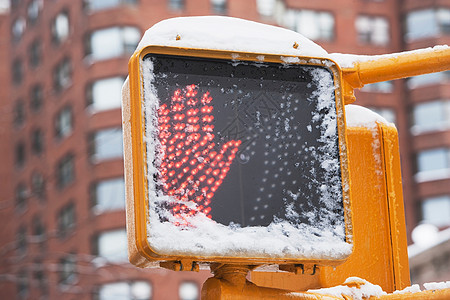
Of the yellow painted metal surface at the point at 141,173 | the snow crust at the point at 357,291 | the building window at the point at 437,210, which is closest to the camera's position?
the yellow painted metal surface at the point at 141,173

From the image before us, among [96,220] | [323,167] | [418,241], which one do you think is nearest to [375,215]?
[323,167]

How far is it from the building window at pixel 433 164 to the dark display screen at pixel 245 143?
50795mm

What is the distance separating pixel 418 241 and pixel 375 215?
2372 centimetres

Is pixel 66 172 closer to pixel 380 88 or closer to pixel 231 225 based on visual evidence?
pixel 380 88

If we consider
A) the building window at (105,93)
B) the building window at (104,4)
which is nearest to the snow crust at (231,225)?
the building window at (105,93)

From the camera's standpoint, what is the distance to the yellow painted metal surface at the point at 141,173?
9.00 feet

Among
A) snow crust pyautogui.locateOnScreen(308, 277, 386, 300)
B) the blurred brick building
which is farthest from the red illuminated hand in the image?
the blurred brick building

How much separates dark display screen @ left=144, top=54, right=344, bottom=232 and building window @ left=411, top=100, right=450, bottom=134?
51477mm

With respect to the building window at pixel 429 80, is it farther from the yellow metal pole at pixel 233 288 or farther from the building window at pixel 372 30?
the yellow metal pole at pixel 233 288

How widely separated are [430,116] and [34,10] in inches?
821

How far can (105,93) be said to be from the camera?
49.7 m

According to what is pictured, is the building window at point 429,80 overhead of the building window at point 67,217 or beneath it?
overhead

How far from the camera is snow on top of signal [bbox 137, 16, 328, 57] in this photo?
3.01 metres

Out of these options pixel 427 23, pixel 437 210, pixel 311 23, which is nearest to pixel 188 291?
pixel 437 210
